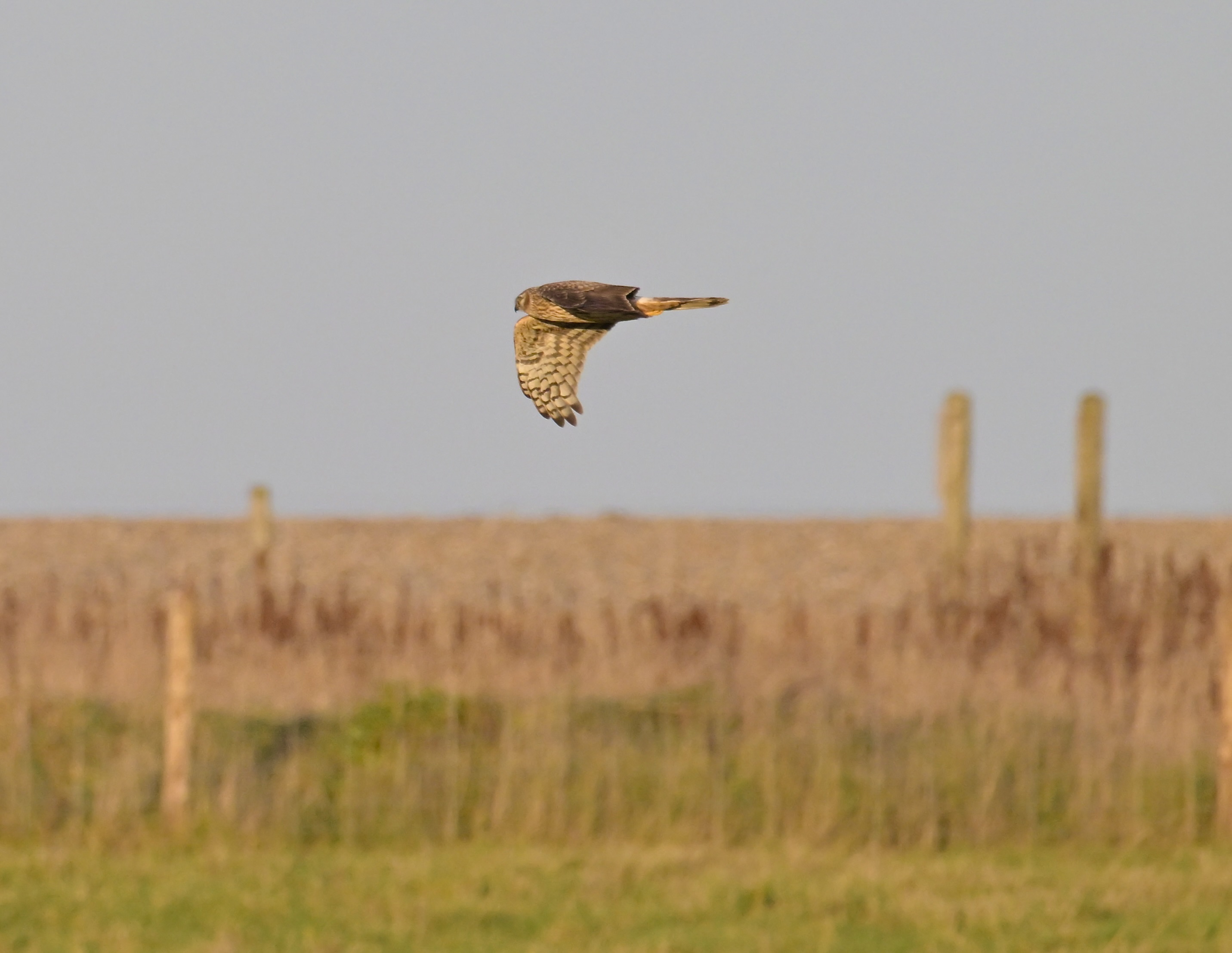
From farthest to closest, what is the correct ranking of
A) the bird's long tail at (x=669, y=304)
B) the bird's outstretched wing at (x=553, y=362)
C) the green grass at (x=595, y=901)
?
1. the green grass at (x=595, y=901)
2. the bird's outstretched wing at (x=553, y=362)
3. the bird's long tail at (x=669, y=304)

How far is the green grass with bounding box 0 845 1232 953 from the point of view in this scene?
25.6ft

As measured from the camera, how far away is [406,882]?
8484mm

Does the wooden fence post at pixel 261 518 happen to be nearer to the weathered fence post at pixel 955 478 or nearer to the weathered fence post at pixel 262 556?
the weathered fence post at pixel 262 556

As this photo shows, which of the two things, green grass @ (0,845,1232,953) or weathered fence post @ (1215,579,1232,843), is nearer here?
green grass @ (0,845,1232,953)

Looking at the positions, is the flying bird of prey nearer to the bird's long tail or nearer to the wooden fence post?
the bird's long tail

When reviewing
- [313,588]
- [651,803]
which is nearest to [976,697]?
[651,803]

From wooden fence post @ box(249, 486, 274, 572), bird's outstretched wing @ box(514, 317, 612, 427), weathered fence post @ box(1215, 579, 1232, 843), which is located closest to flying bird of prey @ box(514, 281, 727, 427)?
bird's outstretched wing @ box(514, 317, 612, 427)

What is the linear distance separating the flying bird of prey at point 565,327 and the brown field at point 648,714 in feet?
19.3

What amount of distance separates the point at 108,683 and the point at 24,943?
3856 mm

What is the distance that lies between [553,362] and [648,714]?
287 inches

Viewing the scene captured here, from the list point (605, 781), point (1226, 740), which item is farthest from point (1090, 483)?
point (605, 781)

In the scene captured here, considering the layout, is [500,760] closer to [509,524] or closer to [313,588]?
[313,588]

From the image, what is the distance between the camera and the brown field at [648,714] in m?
9.66

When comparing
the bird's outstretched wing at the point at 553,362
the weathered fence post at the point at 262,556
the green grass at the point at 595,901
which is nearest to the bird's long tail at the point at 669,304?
the bird's outstretched wing at the point at 553,362
